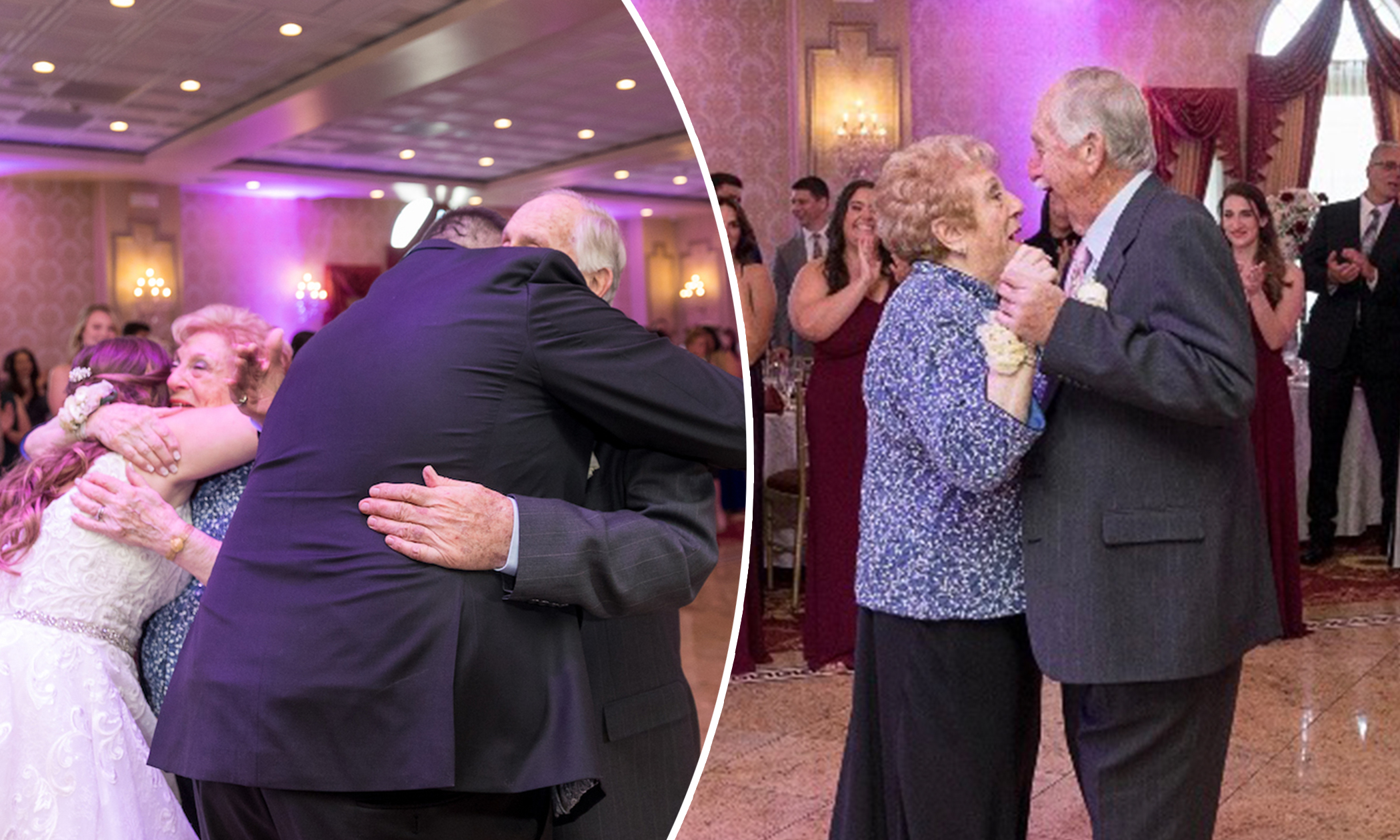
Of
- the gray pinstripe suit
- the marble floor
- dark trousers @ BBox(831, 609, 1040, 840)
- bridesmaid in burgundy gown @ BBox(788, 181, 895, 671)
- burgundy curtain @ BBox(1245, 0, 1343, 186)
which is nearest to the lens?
the gray pinstripe suit

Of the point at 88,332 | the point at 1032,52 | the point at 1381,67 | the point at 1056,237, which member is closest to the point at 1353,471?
the point at 1056,237

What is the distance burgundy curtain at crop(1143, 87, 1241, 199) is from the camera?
7406 millimetres

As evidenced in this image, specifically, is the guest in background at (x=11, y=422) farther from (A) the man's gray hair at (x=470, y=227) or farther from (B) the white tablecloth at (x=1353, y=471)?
(B) the white tablecloth at (x=1353, y=471)

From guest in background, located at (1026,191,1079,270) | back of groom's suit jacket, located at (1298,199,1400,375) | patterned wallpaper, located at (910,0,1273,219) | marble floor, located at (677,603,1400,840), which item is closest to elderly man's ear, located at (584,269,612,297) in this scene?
marble floor, located at (677,603,1400,840)

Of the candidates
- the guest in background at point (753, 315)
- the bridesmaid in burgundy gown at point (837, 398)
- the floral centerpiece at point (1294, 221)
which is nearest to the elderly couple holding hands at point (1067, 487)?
the guest in background at point (753, 315)

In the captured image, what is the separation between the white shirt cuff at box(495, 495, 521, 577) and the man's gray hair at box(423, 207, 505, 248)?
18cm

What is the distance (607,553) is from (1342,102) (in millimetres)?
7964

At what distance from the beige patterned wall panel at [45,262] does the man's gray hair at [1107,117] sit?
1.14 metres

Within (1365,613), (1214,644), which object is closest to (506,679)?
(1214,644)

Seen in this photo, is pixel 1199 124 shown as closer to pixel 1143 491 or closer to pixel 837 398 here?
pixel 837 398

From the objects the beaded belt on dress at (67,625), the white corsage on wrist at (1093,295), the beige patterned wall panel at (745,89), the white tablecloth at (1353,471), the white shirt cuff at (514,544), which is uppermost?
the beige patterned wall panel at (745,89)

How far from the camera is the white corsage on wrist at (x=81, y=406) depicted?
3.07 ft

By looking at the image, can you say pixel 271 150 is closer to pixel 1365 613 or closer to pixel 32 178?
pixel 32 178

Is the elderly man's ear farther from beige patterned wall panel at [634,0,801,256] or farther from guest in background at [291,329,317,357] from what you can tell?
beige patterned wall panel at [634,0,801,256]
